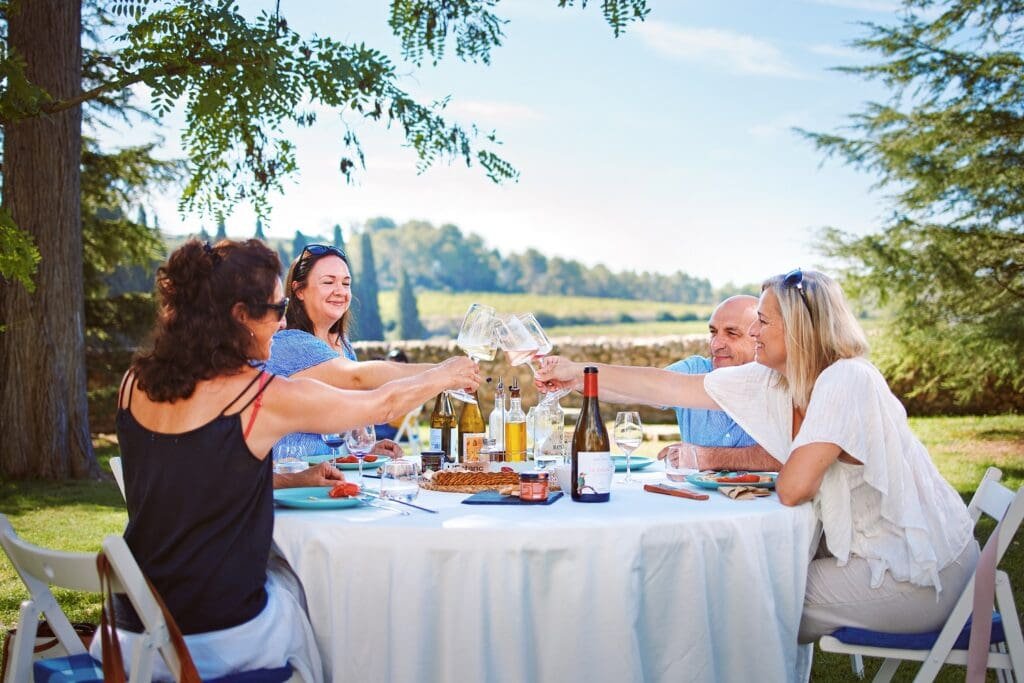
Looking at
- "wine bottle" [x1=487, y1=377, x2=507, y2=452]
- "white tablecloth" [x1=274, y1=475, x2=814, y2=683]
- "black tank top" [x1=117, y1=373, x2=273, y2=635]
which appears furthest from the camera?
"wine bottle" [x1=487, y1=377, x2=507, y2=452]

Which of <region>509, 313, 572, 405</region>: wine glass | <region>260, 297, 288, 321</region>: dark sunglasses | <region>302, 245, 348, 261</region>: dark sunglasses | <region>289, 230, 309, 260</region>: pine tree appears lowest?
<region>509, 313, 572, 405</region>: wine glass

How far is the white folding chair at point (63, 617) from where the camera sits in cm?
205

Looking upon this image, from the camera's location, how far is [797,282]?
2.97m

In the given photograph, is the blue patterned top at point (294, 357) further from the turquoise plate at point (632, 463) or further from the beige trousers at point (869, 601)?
the beige trousers at point (869, 601)

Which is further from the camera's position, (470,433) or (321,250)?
(321,250)

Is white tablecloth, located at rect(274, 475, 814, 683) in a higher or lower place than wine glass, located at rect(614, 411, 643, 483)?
lower

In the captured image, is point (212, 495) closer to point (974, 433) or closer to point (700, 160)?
point (974, 433)

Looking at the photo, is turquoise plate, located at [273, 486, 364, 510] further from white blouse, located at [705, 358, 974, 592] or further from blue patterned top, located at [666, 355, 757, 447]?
blue patterned top, located at [666, 355, 757, 447]

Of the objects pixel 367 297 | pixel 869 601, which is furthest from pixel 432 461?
pixel 367 297

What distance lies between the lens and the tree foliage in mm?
12102

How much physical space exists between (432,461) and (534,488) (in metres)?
0.71

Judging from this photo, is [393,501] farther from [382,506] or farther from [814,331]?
[814,331]

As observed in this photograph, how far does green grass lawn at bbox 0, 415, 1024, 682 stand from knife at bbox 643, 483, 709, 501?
1725mm

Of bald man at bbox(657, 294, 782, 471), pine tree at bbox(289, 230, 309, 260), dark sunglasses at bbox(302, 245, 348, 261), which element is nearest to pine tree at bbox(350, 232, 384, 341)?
pine tree at bbox(289, 230, 309, 260)
